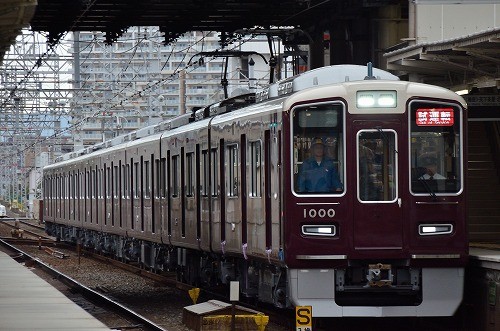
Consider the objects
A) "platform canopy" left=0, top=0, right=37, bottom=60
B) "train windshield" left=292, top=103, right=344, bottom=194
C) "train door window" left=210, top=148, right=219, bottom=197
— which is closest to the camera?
"platform canopy" left=0, top=0, right=37, bottom=60

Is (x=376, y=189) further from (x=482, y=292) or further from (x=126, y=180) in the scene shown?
(x=126, y=180)

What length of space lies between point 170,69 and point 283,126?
10076 cm

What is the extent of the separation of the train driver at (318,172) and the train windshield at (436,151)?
87 centimetres

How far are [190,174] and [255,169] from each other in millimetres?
4670

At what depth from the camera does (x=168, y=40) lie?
99.1 feet

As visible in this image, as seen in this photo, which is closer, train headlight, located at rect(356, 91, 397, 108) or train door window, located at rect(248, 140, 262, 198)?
train headlight, located at rect(356, 91, 397, 108)

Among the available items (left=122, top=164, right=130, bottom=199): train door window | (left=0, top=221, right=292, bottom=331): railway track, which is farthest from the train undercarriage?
(left=122, top=164, right=130, bottom=199): train door window

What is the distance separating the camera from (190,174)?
19031 millimetres

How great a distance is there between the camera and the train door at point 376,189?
507 inches

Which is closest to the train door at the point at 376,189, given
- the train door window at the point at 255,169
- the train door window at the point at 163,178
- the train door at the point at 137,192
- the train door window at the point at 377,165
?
the train door window at the point at 377,165

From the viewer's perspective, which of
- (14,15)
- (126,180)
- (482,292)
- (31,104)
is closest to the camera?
(14,15)

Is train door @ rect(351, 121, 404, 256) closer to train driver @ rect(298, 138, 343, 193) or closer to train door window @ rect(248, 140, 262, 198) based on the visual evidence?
train driver @ rect(298, 138, 343, 193)

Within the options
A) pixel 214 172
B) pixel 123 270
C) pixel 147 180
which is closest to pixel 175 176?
pixel 147 180

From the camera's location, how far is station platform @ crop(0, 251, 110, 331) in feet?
42.9
